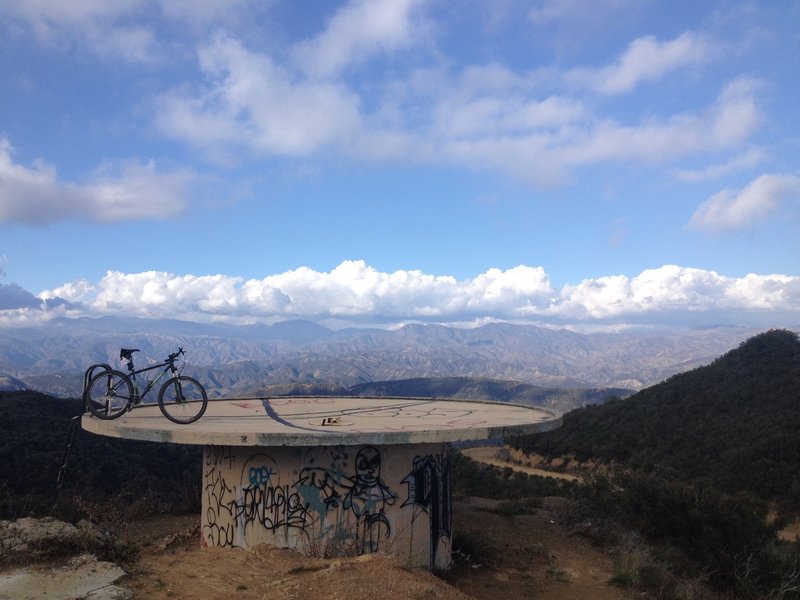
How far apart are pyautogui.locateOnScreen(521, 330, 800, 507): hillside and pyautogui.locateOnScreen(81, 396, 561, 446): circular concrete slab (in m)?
17.5

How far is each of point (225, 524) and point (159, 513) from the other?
726 cm

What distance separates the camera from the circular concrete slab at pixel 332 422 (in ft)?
27.5

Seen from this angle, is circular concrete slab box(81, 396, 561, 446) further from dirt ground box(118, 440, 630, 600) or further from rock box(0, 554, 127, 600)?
rock box(0, 554, 127, 600)

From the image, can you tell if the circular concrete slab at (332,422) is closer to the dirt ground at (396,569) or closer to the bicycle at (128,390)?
the bicycle at (128,390)

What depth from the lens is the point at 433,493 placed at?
33.1 feet

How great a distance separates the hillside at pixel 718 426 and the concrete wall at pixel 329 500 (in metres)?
20.3

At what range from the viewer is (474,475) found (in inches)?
1031

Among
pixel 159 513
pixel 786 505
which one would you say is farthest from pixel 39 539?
pixel 786 505

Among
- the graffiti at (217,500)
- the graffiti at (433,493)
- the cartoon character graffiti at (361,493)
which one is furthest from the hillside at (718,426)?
the graffiti at (217,500)

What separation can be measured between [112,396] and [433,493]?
603cm

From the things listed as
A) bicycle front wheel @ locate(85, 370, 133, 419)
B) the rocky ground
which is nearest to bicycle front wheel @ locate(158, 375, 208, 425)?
bicycle front wheel @ locate(85, 370, 133, 419)

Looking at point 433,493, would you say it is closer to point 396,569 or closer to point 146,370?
point 396,569

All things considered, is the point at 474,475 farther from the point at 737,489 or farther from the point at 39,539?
the point at 39,539

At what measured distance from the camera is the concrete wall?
9047mm
